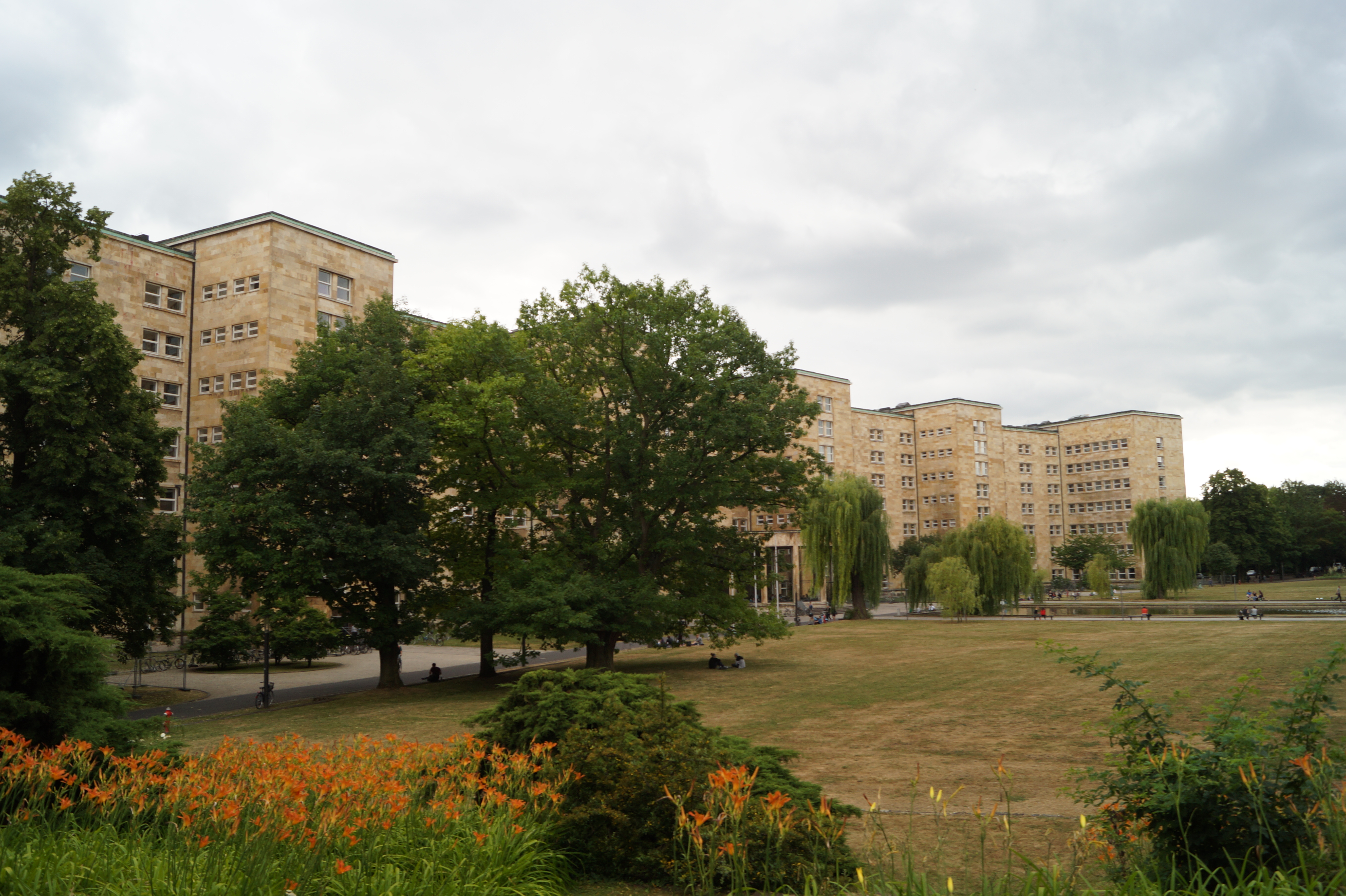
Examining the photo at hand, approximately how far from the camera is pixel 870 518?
196 ft

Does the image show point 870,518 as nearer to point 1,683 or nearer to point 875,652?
point 875,652

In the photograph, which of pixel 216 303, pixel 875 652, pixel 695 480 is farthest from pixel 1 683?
pixel 216 303

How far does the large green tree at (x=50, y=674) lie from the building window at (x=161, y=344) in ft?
150

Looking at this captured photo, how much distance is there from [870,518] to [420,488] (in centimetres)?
3713

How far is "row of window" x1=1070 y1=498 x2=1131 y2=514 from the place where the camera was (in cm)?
11838

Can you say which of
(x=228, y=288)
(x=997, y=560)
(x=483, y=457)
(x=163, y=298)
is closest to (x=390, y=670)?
(x=483, y=457)

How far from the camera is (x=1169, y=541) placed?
71562mm

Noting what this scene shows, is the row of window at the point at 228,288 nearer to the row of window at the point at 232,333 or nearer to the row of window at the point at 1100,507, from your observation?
the row of window at the point at 232,333

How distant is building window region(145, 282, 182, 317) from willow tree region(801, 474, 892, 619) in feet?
127

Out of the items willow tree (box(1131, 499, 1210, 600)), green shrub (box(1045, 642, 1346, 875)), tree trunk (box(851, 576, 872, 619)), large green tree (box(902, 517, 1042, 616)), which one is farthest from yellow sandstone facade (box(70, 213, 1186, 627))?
green shrub (box(1045, 642, 1346, 875))

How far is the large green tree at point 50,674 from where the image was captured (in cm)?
865

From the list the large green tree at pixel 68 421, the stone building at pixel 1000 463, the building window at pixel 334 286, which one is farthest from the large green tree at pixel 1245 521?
the large green tree at pixel 68 421

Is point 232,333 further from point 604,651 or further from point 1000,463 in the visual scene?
point 1000,463

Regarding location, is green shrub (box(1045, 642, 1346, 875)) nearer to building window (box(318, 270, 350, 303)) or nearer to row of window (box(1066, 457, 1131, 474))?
building window (box(318, 270, 350, 303))
